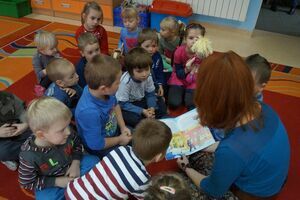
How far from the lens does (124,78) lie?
194cm

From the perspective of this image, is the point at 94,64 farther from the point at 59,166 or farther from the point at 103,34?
the point at 103,34

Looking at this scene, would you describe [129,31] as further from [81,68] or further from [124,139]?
[124,139]

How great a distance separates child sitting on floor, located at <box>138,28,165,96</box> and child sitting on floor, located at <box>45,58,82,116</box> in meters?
0.63

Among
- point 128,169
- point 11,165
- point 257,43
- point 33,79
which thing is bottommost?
point 11,165

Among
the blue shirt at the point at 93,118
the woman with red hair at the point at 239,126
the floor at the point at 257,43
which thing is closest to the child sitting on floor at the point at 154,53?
the blue shirt at the point at 93,118

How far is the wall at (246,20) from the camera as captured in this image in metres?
3.70

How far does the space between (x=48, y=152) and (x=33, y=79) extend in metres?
1.47

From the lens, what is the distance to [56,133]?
1235 millimetres

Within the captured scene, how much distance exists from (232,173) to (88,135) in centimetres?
82

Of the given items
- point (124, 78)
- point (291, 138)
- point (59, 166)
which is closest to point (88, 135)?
point (59, 166)

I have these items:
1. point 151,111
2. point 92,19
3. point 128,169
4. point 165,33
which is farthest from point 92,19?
point 128,169

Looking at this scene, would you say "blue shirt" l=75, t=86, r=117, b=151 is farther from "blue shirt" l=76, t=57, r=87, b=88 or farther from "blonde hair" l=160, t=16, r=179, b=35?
"blonde hair" l=160, t=16, r=179, b=35

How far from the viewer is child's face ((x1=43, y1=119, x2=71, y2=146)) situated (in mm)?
1225

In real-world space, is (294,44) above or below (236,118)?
below
